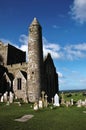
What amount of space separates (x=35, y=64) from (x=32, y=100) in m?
5.64

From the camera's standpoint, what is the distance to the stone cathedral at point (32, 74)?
3288 centimetres

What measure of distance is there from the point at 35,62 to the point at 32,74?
6.43 feet

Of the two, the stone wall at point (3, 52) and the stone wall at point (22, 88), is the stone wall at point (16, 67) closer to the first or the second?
the stone wall at point (22, 88)

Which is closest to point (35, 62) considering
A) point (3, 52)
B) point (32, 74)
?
point (32, 74)

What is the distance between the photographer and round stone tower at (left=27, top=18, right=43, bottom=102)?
32.5 meters

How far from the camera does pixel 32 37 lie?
34.4 meters

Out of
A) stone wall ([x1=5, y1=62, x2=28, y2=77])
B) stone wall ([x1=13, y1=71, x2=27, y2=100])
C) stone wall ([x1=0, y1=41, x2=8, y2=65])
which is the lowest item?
stone wall ([x1=13, y1=71, x2=27, y2=100])

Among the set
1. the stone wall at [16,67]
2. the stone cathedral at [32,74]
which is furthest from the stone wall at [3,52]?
the stone wall at [16,67]

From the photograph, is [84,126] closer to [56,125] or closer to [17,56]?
[56,125]

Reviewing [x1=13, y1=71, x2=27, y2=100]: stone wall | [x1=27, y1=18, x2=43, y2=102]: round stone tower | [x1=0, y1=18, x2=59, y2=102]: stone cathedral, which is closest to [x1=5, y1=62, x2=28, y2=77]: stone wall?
[x1=0, y1=18, x2=59, y2=102]: stone cathedral

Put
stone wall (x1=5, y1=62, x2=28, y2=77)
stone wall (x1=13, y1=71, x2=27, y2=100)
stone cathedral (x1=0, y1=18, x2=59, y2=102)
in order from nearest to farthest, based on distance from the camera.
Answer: stone cathedral (x1=0, y1=18, x2=59, y2=102) < stone wall (x1=13, y1=71, x2=27, y2=100) < stone wall (x1=5, y1=62, x2=28, y2=77)

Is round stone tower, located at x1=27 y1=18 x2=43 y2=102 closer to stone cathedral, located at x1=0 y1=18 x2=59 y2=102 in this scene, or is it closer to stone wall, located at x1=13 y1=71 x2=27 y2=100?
stone cathedral, located at x1=0 y1=18 x2=59 y2=102

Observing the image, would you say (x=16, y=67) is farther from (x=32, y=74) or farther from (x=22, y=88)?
(x=32, y=74)

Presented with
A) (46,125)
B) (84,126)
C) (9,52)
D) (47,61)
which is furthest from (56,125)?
(9,52)
